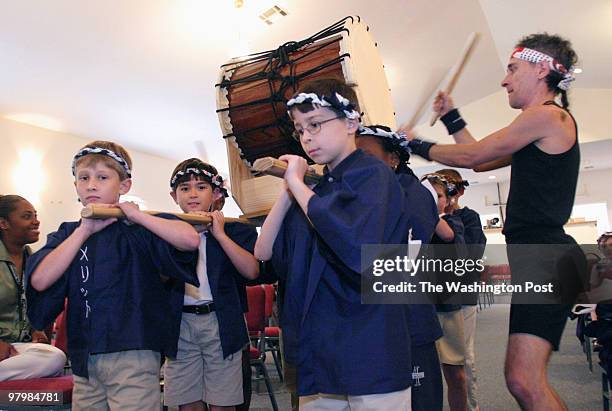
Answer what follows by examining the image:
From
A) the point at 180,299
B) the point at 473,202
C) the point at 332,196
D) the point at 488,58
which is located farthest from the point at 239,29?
the point at 473,202

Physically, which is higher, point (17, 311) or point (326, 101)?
point (326, 101)

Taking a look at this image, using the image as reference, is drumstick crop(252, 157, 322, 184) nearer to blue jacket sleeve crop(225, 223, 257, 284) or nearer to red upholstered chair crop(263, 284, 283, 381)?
blue jacket sleeve crop(225, 223, 257, 284)

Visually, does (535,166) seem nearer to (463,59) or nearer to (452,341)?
(463,59)

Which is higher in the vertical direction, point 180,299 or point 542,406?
point 180,299

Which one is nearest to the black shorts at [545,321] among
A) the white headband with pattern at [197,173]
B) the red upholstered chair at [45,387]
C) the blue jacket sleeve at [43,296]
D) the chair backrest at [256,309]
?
the white headband with pattern at [197,173]

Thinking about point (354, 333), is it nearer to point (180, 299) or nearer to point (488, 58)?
point (180, 299)

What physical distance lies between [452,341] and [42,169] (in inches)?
228

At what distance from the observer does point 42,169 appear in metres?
6.46

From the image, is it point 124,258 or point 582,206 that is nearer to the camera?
point 124,258

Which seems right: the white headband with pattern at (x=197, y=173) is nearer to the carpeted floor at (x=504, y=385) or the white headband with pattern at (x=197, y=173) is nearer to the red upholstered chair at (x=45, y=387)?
the red upholstered chair at (x=45, y=387)

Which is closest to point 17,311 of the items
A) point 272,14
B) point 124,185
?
point 124,185

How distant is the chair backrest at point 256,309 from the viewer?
360 cm

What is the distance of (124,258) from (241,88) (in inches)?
30.9

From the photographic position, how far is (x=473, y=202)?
15.4 metres
